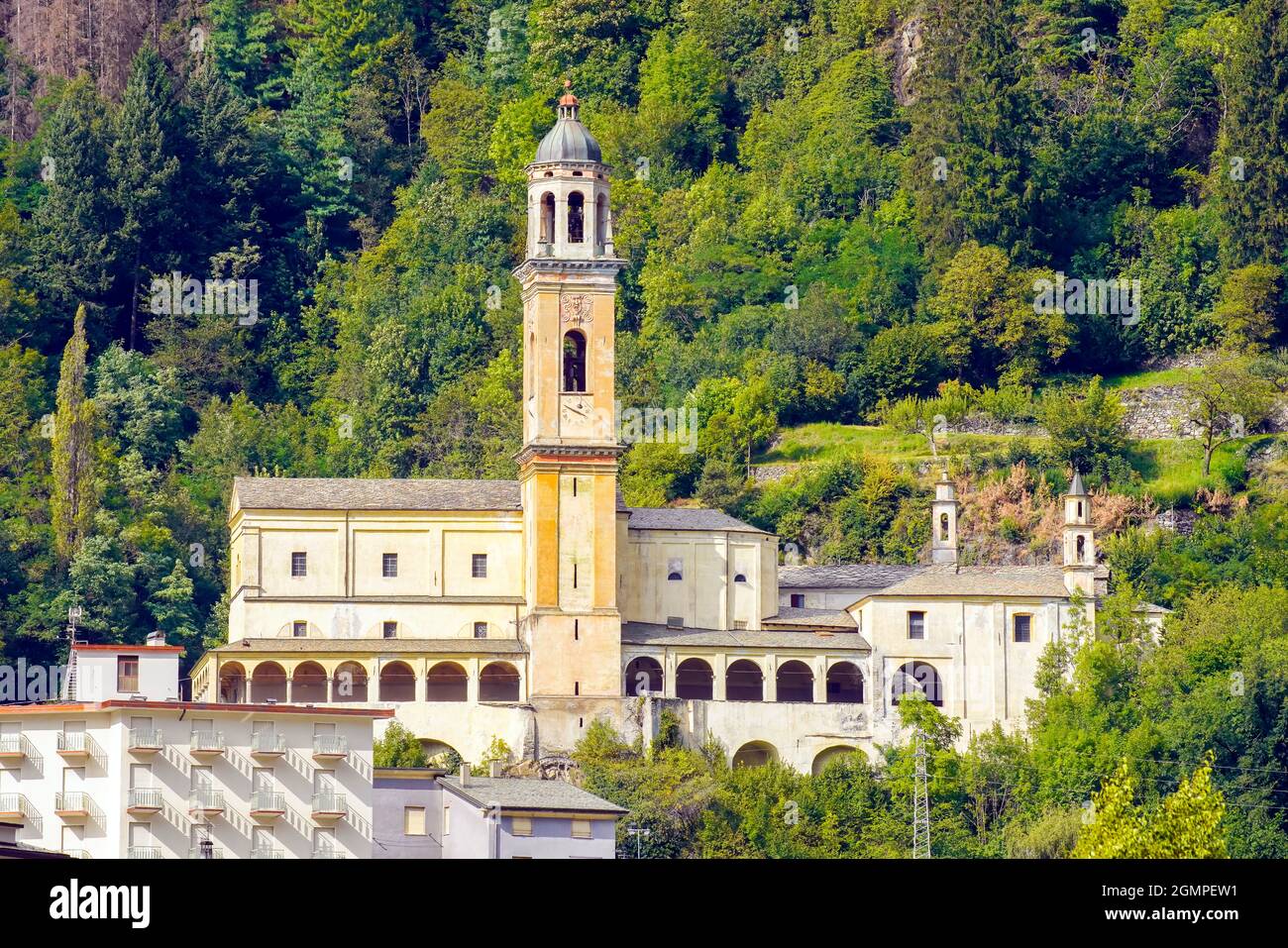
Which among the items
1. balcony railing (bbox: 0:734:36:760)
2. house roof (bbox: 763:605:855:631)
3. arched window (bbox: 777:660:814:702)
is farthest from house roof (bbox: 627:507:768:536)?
balcony railing (bbox: 0:734:36:760)

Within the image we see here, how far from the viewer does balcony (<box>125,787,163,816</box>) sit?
57094 millimetres

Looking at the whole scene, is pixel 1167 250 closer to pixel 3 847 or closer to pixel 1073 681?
pixel 1073 681

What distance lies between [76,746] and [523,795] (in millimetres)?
9015

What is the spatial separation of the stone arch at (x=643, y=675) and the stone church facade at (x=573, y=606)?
0.05 metres

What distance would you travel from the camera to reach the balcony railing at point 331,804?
58.6 m

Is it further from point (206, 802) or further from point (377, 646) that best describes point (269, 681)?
point (206, 802)

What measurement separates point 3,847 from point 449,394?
68252mm

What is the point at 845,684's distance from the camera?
270ft

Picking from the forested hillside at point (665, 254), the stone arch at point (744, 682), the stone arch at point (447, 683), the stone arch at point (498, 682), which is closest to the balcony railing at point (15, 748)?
the stone arch at point (447, 683)

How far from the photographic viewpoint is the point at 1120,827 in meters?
58.8

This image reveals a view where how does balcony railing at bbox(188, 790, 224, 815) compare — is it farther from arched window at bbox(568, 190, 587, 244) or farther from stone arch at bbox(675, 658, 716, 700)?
arched window at bbox(568, 190, 587, 244)

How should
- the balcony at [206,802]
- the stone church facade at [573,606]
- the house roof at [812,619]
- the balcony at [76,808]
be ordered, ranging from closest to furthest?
the balcony at [76,808] < the balcony at [206,802] < the stone church facade at [573,606] < the house roof at [812,619]

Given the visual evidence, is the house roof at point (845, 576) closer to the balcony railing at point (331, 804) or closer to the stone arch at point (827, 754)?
the stone arch at point (827, 754)
